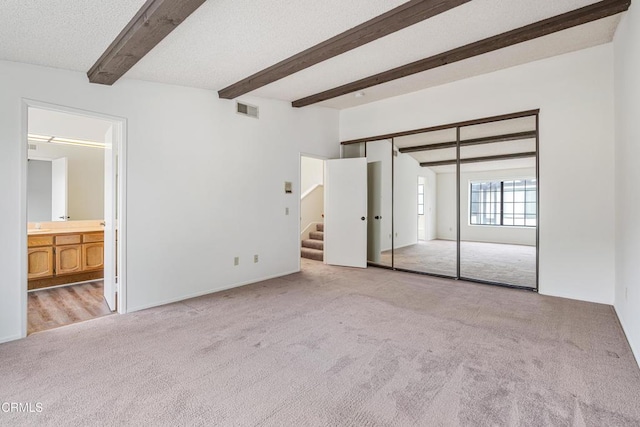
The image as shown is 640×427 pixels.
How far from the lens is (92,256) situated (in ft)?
15.5

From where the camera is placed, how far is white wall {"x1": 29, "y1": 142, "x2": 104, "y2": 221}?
196 inches

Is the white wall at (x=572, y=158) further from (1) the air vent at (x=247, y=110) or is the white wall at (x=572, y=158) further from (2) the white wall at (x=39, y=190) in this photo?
(2) the white wall at (x=39, y=190)

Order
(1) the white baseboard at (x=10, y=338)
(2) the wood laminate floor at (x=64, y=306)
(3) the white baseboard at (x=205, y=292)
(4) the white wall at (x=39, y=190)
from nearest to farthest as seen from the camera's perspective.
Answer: (1) the white baseboard at (x=10, y=338)
(2) the wood laminate floor at (x=64, y=306)
(3) the white baseboard at (x=205, y=292)
(4) the white wall at (x=39, y=190)

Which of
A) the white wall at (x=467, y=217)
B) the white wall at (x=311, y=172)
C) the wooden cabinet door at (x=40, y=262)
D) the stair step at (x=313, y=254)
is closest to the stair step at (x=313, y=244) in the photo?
the stair step at (x=313, y=254)

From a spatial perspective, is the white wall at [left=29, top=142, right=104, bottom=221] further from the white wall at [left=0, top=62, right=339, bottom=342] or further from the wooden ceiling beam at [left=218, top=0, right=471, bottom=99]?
the wooden ceiling beam at [left=218, top=0, right=471, bottom=99]

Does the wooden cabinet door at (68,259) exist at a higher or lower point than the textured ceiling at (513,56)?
lower

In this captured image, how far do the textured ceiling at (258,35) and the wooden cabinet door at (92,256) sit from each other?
2730 mm

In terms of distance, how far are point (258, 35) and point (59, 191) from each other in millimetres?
4366

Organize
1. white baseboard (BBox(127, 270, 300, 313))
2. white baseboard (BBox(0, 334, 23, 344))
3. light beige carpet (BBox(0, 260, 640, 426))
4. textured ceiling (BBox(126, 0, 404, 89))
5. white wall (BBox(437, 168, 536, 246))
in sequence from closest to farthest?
light beige carpet (BBox(0, 260, 640, 426)) → textured ceiling (BBox(126, 0, 404, 89)) → white baseboard (BBox(0, 334, 23, 344)) → white baseboard (BBox(127, 270, 300, 313)) → white wall (BBox(437, 168, 536, 246))

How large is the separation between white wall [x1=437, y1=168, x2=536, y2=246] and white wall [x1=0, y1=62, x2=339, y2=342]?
111 inches

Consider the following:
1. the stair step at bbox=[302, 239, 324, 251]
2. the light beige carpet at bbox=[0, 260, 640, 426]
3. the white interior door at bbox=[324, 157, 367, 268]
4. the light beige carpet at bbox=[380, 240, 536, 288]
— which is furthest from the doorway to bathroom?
the light beige carpet at bbox=[380, 240, 536, 288]

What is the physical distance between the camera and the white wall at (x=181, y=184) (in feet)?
9.12

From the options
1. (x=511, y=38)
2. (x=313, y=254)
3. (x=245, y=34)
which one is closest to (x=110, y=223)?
(x=245, y=34)

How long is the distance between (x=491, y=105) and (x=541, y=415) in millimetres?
3847
